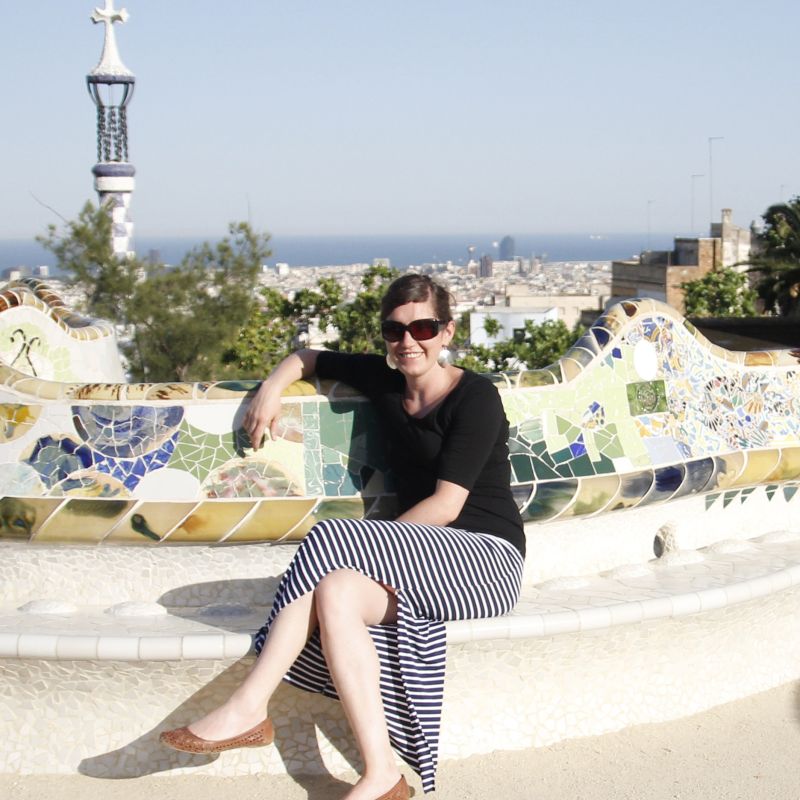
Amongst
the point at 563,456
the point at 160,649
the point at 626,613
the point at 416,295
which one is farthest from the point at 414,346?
the point at 160,649

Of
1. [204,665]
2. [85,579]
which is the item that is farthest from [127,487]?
[204,665]

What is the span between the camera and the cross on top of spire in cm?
3109

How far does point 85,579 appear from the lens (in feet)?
13.3

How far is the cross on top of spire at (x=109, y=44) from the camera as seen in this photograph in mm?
31094

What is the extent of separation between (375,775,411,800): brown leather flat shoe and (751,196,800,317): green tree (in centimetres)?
2029

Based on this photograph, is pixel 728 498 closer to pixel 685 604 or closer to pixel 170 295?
pixel 685 604

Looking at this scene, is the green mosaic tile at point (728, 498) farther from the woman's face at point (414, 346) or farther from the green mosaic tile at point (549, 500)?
the woman's face at point (414, 346)

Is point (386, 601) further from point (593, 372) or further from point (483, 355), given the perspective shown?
point (483, 355)

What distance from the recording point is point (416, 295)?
3854 millimetres

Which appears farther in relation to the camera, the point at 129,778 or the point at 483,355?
the point at 483,355

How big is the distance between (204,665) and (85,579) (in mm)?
653

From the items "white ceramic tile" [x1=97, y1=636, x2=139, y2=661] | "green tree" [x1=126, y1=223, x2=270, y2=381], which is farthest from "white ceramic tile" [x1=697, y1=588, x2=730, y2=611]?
"green tree" [x1=126, y1=223, x2=270, y2=381]

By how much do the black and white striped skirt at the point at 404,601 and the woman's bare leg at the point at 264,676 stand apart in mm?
46

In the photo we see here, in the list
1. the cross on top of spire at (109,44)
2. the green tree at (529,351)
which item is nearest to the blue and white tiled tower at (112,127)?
the cross on top of spire at (109,44)
